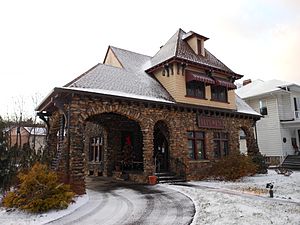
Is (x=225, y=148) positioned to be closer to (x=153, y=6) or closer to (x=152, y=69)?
(x=152, y=69)

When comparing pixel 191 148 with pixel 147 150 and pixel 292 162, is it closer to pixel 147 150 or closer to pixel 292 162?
pixel 147 150

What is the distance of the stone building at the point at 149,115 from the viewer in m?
11.5

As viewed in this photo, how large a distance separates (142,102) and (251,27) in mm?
6560

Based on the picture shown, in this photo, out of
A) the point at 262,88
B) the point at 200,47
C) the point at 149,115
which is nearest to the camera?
the point at 149,115

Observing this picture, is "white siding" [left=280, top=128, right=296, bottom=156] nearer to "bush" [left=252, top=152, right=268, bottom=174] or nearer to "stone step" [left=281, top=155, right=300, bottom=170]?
"stone step" [left=281, top=155, right=300, bottom=170]

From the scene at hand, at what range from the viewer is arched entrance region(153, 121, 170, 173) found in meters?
15.2

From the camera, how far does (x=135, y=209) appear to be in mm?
7789

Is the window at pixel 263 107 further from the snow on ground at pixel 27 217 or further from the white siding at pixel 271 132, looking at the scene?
the snow on ground at pixel 27 217

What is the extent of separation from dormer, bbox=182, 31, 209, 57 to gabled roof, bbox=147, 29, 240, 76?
103 mm

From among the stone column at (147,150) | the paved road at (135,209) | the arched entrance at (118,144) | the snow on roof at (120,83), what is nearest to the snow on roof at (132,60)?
the snow on roof at (120,83)

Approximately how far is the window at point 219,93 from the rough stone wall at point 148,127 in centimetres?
129

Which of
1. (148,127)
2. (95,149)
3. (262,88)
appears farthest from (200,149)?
(262,88)

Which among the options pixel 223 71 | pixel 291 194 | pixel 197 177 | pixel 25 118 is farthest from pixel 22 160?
pixel 25 118

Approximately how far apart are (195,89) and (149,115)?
Answer: 452cm
